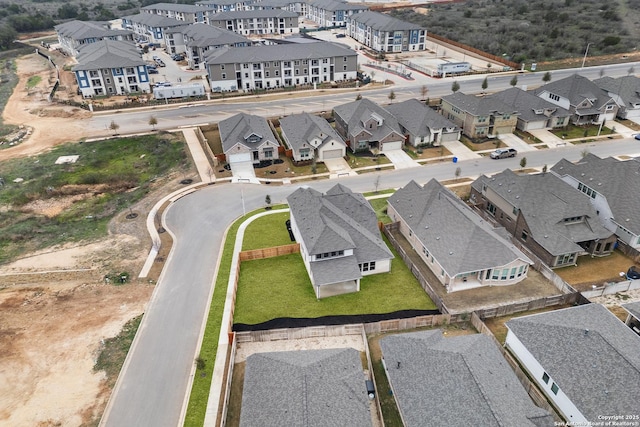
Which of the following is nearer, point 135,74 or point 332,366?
point 332,366

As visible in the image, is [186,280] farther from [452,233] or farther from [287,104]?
[287,104]

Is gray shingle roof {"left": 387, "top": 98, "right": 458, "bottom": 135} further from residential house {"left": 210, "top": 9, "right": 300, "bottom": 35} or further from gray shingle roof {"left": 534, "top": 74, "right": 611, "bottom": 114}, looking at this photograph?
residential house {"left": 210, "top": 9, "right": 300, "bottom": 35}

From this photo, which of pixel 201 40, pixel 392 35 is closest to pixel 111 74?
pixel 201 40

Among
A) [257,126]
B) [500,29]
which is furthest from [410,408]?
[500,29]

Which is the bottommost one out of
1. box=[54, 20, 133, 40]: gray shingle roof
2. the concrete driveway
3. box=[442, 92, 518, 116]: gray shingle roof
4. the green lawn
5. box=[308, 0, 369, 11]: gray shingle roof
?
the green lawn

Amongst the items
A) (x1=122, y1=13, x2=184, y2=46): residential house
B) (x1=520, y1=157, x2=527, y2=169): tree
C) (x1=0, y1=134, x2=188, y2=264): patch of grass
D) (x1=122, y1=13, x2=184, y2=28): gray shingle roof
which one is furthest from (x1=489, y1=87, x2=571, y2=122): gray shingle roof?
(x1=122, y1=13, x2=184, y2=28): gray shingle roof

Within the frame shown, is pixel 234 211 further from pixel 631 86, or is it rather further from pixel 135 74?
pixel 631 86
